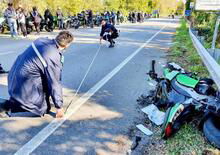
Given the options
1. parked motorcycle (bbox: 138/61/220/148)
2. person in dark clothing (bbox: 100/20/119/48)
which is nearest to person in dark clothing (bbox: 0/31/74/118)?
parked motorcycle (bbox: 138/61/220/148)

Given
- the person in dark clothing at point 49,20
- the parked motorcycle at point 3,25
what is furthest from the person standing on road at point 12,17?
the person in dark clothing at point 49,20

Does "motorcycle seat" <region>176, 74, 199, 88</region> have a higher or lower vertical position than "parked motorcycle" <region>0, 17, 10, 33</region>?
lower

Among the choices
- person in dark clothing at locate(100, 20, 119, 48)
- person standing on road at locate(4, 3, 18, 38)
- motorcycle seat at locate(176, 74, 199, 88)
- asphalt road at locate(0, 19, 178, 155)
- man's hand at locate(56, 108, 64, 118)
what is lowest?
asphalt road at locate(0, 19, 178, 155)

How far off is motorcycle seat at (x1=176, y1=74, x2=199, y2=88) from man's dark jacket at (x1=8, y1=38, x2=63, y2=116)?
1959 millimetres

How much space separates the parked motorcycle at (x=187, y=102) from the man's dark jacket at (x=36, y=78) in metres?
1.71

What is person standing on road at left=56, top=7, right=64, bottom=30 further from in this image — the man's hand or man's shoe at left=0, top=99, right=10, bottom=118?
the man's hand

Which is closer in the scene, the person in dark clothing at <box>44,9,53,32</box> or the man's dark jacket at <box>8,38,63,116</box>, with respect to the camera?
the man's dark jacket at <box>8,38,63,116</box>

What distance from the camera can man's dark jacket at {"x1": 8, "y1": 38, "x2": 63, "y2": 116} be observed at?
3752 millimetres

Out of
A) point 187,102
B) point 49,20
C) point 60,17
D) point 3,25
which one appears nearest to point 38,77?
point 187,102

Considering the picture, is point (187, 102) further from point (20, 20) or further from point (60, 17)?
point (60, 17)

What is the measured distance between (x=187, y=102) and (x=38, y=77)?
223 cm

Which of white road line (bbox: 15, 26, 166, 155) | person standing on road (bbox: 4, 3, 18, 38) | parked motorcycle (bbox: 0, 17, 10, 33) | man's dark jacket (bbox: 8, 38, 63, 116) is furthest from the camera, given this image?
parked motorcycle (bbox: 0, 17, 10, 33)

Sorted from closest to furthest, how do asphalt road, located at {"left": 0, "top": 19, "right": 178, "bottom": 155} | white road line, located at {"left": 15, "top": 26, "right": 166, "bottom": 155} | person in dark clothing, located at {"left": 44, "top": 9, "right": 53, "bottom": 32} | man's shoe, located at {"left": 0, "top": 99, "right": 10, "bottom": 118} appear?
1. white road line, located at {"left": 15, "top": 26, "right": 166, "bottom": 155}
2. asphalt road, located at {"left": 0, "top": 19, "right": 178, "bottom": 155}
3. man's shoe, located at {"left": 0, "top": 99, "right": 10, "bottom": 118}
4. person in dark clothing, located at {"left": 44, "top": 9, "right": 53, "bottom": 32}

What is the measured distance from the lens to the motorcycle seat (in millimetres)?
3981
